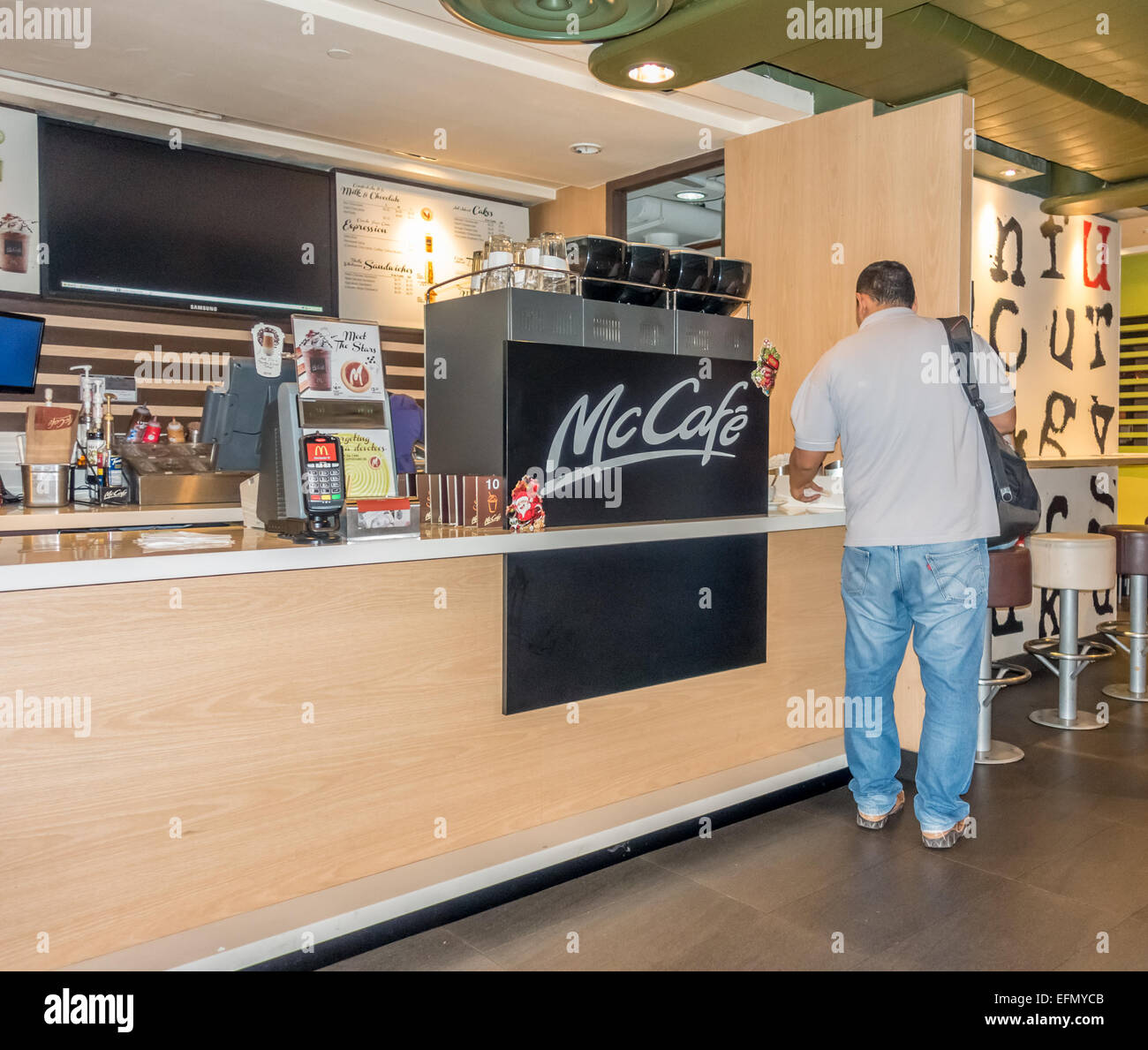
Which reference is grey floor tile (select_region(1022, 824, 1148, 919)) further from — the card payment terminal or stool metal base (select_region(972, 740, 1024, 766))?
the card payment terminal

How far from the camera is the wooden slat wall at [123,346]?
445cm

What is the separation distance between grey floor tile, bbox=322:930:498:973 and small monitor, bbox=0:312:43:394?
3.18 metres

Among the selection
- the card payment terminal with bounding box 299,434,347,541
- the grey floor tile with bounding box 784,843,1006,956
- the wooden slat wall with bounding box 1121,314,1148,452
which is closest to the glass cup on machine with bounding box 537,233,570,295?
the card payment terminal with bounding box 299,434,347,541

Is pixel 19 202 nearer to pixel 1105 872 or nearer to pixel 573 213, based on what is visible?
pixel 573 213

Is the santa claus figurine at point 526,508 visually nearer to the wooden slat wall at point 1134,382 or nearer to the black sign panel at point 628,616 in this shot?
the black sign panel at point 628,616

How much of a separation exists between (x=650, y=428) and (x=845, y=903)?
1.40 m

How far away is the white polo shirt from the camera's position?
2764mm

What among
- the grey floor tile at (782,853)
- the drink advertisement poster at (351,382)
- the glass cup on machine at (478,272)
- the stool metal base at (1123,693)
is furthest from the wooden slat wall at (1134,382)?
the drink advertisement poster at (351,382)

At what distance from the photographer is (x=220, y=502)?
170 inches

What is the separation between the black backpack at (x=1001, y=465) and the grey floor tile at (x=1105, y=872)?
3.13 feet

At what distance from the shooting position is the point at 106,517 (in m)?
3.90

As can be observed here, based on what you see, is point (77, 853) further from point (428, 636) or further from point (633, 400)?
point (633, 400)

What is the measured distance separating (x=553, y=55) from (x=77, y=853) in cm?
342
